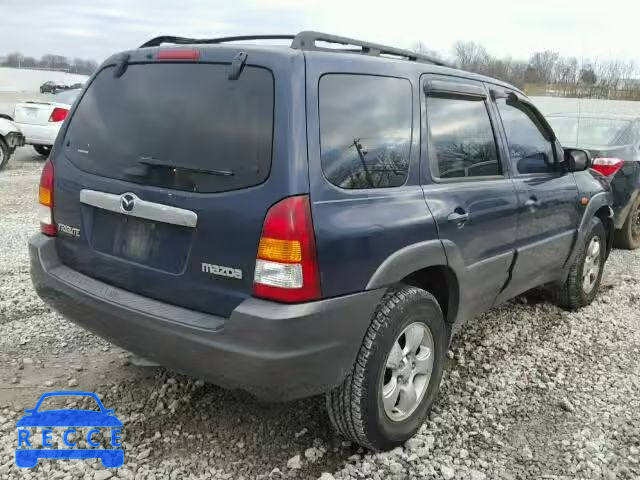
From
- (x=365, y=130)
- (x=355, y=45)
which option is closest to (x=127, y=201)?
(x=365, y=130)

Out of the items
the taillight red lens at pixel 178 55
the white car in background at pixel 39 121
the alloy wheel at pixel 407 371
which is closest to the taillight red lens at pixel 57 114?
the white car in background at pixel 39 121

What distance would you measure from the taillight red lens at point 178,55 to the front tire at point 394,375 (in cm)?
138

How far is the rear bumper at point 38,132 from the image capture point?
11969mm

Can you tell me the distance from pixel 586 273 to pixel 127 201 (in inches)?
154

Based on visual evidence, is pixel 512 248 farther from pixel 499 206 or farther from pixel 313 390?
pixel 313 390

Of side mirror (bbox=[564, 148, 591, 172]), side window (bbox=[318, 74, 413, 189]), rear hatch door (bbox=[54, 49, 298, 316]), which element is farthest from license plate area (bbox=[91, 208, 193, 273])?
side mirror (bbox=[564, 148, 591, 172])

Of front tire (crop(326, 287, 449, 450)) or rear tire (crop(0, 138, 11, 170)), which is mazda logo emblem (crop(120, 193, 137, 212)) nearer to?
front tire (crop(326, 287, 449, 450))

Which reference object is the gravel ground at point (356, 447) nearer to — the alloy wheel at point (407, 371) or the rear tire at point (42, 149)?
the alloy wheel at point (407, 371)

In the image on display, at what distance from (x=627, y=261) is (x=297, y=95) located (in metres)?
5.66

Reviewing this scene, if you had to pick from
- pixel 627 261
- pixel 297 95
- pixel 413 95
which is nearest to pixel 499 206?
pixel 413 95

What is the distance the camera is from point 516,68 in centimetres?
1959

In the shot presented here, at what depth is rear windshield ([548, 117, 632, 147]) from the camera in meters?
7.03

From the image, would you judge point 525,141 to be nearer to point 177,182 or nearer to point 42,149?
point 177,182

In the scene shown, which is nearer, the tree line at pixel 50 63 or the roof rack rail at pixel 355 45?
the roof rack rail at pixel 355 45
